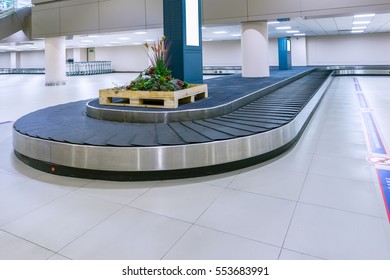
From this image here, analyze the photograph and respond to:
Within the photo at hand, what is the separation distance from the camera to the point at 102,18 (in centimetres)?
1538

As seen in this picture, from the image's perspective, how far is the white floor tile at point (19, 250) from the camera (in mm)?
2094

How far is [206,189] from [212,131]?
3.72ft

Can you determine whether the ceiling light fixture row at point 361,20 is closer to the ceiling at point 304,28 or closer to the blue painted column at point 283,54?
the ceiling at point 304,28

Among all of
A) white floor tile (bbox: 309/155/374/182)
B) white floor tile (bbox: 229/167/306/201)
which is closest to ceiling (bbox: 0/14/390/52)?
white floor tile (bbox: 309/155/374/182)

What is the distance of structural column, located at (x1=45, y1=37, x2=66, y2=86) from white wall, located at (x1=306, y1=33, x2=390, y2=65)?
20.2 meters

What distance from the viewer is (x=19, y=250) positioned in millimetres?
2170

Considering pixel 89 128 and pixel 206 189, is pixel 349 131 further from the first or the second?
pixel 89 128

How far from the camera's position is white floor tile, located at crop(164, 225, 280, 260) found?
6.81ft

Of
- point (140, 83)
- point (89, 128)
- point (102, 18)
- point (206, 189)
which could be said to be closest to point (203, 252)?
point (206, 189)

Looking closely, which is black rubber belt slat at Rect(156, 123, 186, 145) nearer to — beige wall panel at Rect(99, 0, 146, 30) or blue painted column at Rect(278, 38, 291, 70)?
beige wall panel at Rect(99, 0, 146, 30)

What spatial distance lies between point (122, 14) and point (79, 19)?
2.92 meters

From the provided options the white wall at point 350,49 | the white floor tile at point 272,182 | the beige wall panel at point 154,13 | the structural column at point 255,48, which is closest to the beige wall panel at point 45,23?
the beige wall panel at point 154,13

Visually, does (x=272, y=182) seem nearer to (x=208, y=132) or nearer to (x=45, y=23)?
(x=208, y=132)

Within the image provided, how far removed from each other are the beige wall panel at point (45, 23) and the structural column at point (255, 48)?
10.9 meters
